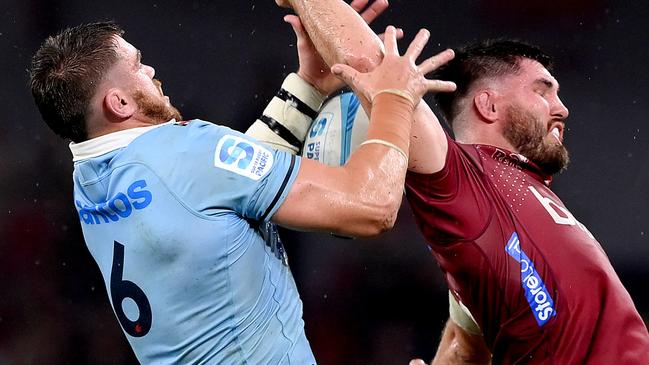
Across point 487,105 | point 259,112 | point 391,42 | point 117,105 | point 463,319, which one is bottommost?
point 259,112

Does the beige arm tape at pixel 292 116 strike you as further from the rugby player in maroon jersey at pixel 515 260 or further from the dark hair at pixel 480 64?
the dark hair at pixel 480 64

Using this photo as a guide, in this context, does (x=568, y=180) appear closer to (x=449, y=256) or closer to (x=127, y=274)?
(x=449, y=256)

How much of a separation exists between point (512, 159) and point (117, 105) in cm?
133

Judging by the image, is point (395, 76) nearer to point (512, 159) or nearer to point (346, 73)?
point (346, 73)

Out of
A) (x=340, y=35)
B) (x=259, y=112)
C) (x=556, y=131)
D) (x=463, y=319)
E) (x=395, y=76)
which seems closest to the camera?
(x=395, y=76)

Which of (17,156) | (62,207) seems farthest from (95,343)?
(17,156)

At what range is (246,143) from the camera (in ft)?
7.35

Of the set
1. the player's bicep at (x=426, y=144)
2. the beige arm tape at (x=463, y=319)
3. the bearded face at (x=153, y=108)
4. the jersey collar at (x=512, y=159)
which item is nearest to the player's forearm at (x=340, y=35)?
the player's bicep at (x=426, y=144)

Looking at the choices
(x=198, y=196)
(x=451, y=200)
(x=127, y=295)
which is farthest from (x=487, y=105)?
(x=127, y=295)

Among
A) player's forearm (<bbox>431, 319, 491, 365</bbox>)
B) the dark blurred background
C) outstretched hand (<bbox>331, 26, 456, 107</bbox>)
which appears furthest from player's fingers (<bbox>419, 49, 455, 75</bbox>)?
the dark blurred background

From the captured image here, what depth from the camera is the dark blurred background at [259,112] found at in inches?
198

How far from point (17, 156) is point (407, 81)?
11.1ft

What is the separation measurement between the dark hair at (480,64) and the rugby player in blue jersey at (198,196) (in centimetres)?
86

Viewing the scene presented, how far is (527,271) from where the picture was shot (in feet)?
8.90
